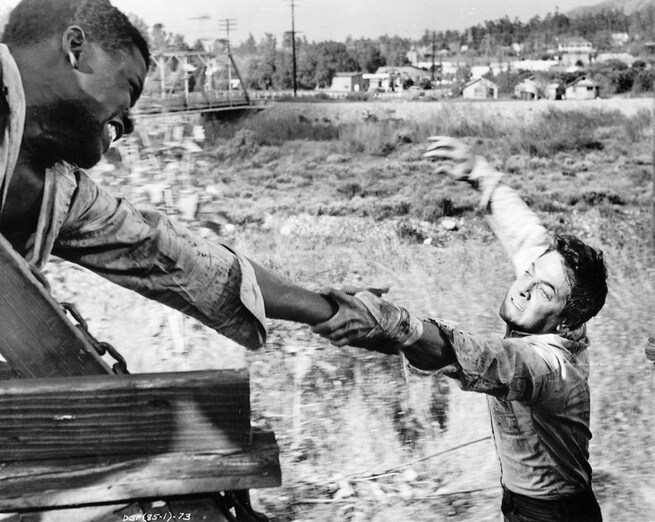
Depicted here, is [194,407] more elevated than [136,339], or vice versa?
[194,407]

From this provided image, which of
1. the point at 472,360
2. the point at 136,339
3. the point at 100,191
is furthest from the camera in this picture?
the point at 136,339

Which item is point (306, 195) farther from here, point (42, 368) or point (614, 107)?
point (42, 368)

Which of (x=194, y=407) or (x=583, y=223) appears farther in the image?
(x=583, y=223)

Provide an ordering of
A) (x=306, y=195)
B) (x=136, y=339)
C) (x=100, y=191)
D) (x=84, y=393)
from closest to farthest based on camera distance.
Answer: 1. (x=84, y=393)
2. (x=100, y=191)
3. (x=136, y=339)
4. (x=306, y=195)

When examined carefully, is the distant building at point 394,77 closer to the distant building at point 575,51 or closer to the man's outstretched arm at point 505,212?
the man's outstretched arm at point 505,212

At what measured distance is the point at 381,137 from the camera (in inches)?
118

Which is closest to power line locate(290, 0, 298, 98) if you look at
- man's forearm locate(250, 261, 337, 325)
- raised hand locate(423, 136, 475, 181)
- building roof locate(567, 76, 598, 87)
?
raised hand locate(423, 136, 475, 181)

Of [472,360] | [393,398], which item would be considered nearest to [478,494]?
[393,398]

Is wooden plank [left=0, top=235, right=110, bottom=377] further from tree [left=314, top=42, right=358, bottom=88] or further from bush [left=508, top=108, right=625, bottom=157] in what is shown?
bush [left=508, top=108, right=625, bottom=157]

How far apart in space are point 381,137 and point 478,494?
52.3 inches

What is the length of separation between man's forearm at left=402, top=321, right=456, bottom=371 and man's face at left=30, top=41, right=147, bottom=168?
34.7 inches

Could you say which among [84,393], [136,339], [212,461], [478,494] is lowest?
[478,494]

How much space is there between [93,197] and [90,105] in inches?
7.8

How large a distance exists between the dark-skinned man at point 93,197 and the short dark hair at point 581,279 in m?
0.93
